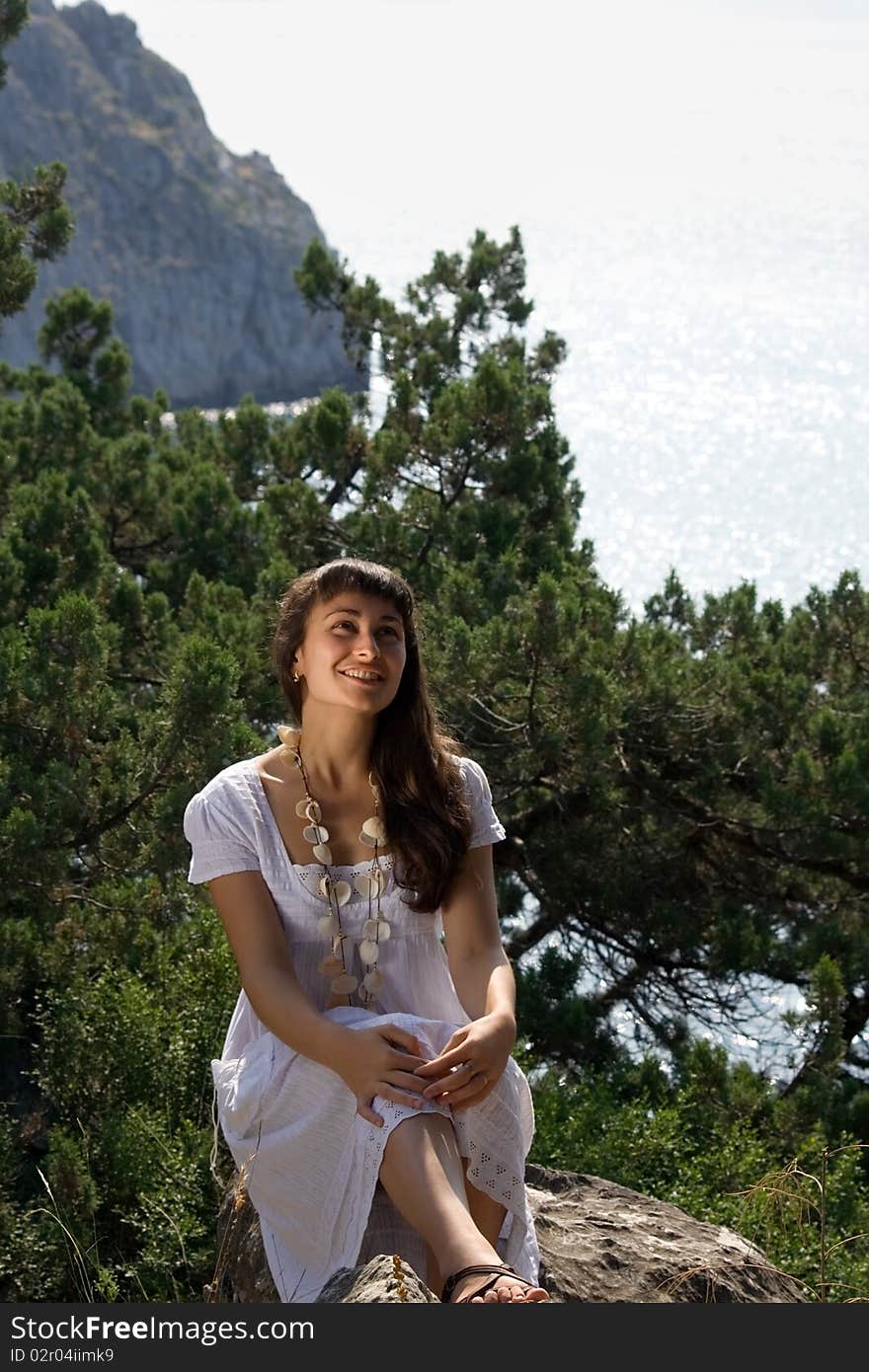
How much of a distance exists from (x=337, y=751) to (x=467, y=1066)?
64 cm

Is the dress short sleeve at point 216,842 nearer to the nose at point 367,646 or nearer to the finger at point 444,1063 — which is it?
the nose at point 367,646

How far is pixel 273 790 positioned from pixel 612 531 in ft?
63.9

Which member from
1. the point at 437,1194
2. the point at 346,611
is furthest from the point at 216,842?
the point at 437,1194

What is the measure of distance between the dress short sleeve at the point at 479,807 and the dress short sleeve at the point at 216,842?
404 millimetres

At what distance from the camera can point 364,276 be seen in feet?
31.6

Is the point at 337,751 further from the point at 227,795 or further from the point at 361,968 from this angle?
the point at 361,968

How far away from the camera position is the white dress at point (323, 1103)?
2.50 meters

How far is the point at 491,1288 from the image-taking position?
216 cm

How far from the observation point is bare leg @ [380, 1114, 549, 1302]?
2.24 m

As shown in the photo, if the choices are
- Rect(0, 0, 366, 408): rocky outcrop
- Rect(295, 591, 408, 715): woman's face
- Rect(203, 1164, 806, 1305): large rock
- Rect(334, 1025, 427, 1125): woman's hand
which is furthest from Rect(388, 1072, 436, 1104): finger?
Rect(0, 0, 366, 408): rocky outcrop

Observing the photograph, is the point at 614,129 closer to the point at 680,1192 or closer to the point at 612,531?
the point at 612,531

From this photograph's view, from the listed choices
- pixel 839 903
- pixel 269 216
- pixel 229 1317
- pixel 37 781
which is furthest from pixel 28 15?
pixel 269 216

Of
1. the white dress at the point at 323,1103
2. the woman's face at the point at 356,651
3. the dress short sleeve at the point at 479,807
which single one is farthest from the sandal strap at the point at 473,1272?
the woman's face at the point at 356,651

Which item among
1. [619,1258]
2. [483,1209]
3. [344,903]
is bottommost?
[619,1258]
